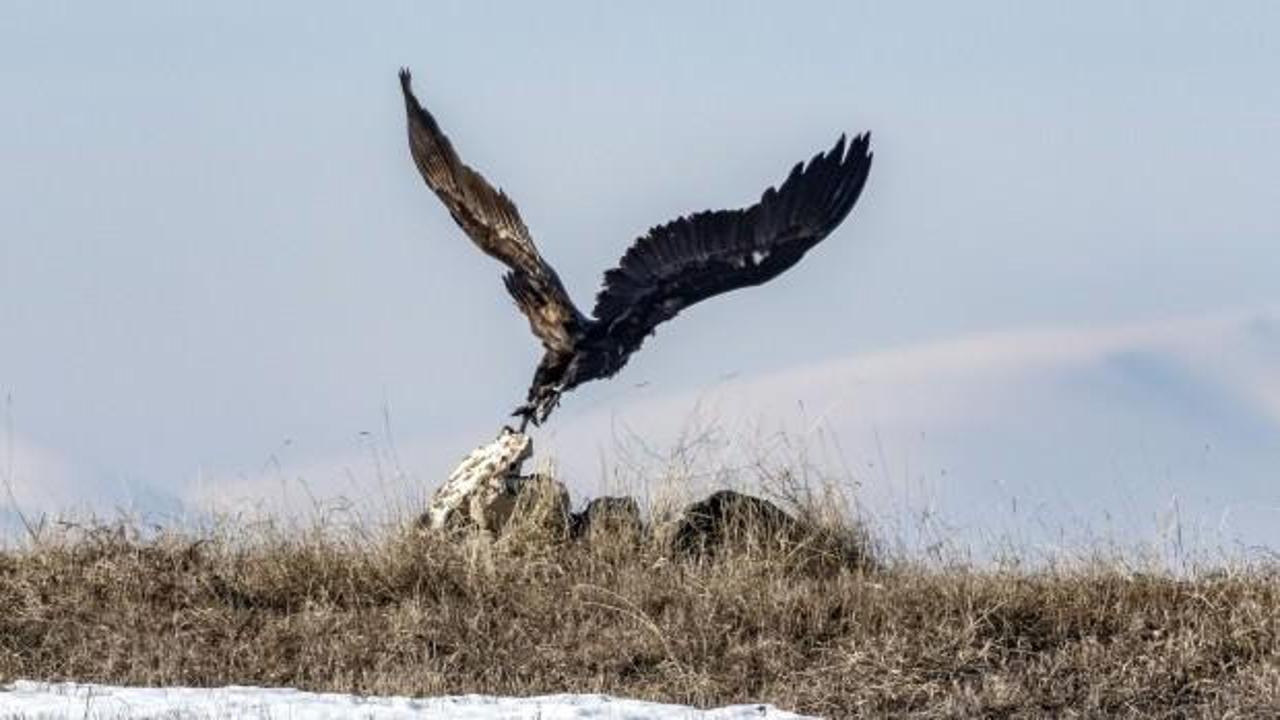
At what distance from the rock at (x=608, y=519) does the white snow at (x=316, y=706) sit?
118 inches

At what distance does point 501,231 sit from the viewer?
1316 cm

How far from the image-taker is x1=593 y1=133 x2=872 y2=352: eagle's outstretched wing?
1287 centimetres

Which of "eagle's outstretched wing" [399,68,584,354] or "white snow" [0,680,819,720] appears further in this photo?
"eagle's outstretched wing" [399,68,584,354]

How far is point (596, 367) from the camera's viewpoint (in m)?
13.3

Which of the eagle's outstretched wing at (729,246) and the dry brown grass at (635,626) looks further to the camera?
the eagle's outstretched wing at (729,246)

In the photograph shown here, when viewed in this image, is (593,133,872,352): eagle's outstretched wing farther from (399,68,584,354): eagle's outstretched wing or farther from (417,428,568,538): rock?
(417,428,568,538): rock

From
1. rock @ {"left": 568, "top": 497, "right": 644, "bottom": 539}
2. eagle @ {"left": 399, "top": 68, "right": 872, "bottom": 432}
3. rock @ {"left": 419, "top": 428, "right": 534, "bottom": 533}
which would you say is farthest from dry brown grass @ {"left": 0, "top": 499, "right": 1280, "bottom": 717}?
eagle @ {"left": 399, "top": 68, "right": 872, "bottom": 432}

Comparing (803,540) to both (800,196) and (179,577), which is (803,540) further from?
(179,577)

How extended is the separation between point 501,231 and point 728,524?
2024 millimetres

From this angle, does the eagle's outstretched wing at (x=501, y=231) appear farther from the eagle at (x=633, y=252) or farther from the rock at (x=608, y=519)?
the rock at (x=608, y=519)

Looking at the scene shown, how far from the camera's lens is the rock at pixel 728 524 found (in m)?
13.0

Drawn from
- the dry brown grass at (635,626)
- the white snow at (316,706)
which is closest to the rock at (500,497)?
the dry brown grass at (635,626)

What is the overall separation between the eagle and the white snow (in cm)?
Answer: 354

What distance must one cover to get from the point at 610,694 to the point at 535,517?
8.58ft
